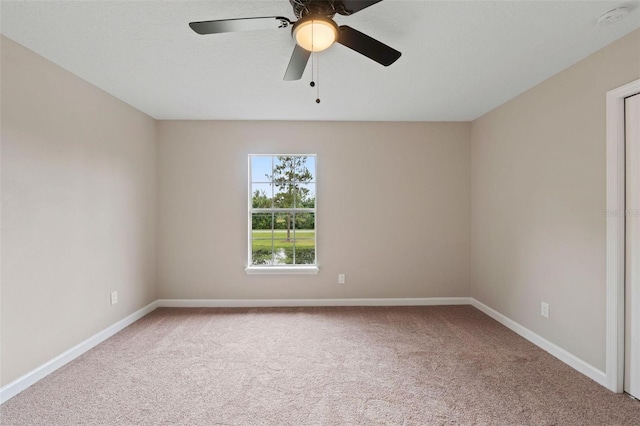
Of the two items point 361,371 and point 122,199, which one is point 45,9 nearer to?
point 122,199

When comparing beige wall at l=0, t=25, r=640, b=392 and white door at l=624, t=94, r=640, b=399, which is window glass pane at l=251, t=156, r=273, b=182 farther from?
white door at l=624, t=94, r=640, b=399

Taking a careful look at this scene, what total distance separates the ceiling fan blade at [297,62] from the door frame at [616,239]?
2.22 m

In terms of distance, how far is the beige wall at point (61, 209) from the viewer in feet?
7.06

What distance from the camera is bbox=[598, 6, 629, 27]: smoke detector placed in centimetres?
180

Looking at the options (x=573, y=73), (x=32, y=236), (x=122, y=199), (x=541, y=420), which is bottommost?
(x=541, y=420)

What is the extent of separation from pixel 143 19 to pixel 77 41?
2.18 feet

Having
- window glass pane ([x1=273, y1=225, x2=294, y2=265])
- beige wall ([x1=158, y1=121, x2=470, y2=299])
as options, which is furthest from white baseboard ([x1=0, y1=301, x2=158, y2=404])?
window glass pane ([x1=273, y1=225, x2=294, y2=265])

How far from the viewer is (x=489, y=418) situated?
6.23 feet

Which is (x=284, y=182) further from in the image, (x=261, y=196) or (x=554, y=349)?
(x=554, y=349)

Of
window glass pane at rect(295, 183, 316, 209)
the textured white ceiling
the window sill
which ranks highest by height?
the textured white ceiling

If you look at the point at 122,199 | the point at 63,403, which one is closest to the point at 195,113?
the point at 122,199

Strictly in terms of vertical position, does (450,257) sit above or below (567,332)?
above

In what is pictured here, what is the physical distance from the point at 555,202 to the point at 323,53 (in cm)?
240

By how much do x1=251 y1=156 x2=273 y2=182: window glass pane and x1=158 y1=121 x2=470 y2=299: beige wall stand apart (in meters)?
0.15
